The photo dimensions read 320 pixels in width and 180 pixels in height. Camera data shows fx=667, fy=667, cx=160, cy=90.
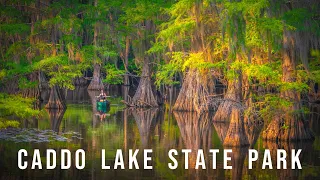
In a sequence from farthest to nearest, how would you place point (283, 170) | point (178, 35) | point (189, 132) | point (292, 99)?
point (178, 35) < point (189, 132) < point (292, 99) < point (283, 170)

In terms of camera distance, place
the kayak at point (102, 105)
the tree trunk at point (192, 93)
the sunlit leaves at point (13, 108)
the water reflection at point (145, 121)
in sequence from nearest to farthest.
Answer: the sunlit leaves at point (13, 108), the water reflection at point (145, 121), the tree trunk at point (192, 93), the kayak at point (102, 105)

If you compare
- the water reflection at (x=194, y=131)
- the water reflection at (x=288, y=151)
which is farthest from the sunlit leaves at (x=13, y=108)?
the water reflection at (x=288, y=151)

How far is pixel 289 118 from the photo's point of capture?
80.0 ft

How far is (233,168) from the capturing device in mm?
18906

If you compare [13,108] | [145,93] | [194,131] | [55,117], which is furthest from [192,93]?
[13,108]

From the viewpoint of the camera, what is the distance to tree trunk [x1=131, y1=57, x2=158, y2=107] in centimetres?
4029

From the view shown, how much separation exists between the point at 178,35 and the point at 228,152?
8.95m

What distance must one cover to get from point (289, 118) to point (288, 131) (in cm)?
52

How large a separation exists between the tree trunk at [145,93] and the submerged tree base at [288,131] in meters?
15.9

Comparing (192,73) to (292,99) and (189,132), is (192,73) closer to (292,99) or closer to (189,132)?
(189,132)

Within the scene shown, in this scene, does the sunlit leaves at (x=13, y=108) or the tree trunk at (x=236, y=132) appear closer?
the sunlit leaves at (x=13, y=108)

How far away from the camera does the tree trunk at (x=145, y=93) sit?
40294 mm

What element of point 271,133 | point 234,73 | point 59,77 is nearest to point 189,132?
point 271,133

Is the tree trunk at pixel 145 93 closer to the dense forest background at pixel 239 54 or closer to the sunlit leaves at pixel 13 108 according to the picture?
the dense forest background at pixel 239 54
